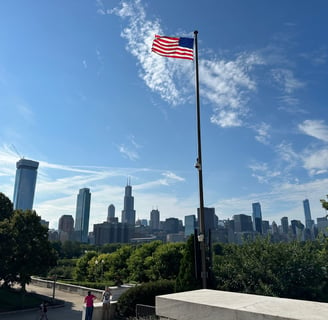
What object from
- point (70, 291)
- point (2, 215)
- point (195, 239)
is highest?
point (2, 215)

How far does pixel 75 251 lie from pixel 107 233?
311ft

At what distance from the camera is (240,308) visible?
14.8ft

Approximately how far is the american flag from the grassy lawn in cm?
2458

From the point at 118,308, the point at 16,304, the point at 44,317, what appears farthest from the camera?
the point at 16,304

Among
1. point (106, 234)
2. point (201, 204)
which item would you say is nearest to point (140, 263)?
point (201, 204)

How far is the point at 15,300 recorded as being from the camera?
91.4ft

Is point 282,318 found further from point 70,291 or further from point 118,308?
point 70,291

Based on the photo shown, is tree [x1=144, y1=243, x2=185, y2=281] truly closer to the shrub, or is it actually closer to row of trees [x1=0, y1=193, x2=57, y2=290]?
row of trees [x1=0, y1=193, x2=57, y2=290]

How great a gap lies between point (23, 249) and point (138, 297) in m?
17.0

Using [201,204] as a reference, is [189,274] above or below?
below

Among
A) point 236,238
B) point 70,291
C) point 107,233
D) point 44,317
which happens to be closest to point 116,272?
point 70,291

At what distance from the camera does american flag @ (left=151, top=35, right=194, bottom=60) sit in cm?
1473

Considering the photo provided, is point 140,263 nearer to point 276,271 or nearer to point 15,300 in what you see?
point 15,300

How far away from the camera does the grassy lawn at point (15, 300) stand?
2581 cm
